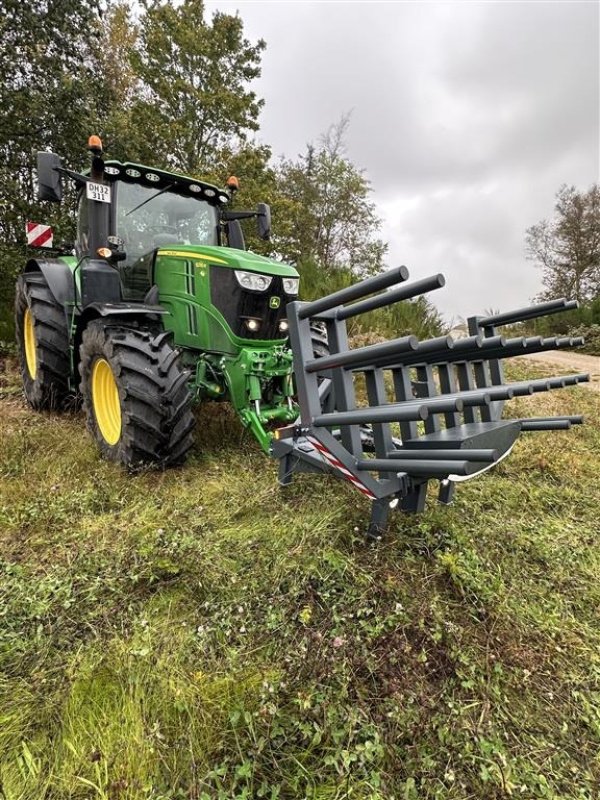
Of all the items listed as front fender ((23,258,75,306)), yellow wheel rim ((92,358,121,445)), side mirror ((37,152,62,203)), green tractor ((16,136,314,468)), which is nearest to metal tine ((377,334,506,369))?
green tractor ((16,136,314,468))

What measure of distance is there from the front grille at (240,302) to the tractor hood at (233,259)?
48 mm

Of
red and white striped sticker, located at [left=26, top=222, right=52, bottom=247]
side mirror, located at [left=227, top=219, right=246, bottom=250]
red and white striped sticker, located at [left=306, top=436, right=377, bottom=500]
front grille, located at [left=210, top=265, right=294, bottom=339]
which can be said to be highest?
red and white striped sticker, located at [left=26, top=222, right=52, bottom=247]

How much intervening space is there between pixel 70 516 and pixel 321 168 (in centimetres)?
1743

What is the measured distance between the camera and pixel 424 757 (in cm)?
136

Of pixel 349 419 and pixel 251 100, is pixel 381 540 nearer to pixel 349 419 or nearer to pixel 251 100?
pixel 349 419

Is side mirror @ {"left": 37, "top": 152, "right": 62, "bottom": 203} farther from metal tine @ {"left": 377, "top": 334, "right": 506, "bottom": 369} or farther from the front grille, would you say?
metal tine @ {"left": 377, "top": 334, "right": 506, "bottom": 369}

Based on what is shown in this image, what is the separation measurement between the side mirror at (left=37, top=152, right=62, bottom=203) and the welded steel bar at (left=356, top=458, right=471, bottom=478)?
→ 10.3ft

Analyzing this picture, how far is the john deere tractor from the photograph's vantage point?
188 cm

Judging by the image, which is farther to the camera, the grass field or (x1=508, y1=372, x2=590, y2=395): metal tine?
(x1=508, y1=372, x2=590, y2=395): metal tine

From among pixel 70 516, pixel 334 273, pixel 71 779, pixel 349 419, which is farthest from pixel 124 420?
pixel 334 273

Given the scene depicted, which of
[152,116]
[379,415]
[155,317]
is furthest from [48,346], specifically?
[152,116]

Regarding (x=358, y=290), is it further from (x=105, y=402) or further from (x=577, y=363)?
(x=577, y=363)

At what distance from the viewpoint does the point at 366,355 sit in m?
1.72

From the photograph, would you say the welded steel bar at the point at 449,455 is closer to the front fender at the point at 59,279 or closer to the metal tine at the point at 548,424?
the metal tine at the point at 548,424
